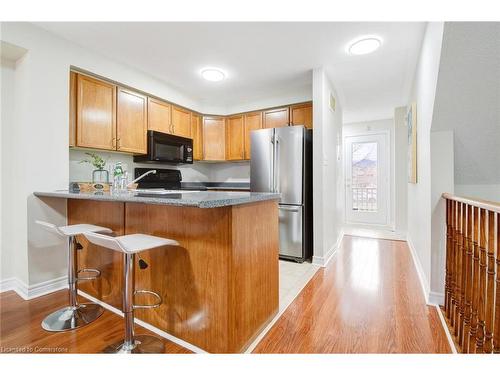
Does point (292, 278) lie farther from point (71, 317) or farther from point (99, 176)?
point (99, 176)

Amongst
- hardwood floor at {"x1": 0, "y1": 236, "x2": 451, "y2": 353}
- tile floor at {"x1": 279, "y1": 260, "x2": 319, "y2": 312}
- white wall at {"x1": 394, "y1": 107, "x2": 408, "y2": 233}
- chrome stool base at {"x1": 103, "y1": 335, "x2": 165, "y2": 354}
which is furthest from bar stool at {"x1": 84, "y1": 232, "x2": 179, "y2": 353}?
white wall at {"x1": 394, "y1": 107, "x2": 408, "y2": 233}

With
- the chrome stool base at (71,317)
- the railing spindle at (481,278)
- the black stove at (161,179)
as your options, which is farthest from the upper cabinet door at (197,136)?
the railing spindle at (481,278)

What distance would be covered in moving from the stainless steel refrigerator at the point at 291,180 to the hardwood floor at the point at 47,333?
202 cm

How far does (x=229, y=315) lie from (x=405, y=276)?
2238mm

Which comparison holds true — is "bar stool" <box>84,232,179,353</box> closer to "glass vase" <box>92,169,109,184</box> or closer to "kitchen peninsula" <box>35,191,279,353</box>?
"kitchen peninsula" <box>35,191,279,353</box>

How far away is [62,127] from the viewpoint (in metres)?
2.36

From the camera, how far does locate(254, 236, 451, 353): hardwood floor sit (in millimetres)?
1513

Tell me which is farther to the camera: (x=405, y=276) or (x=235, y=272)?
(x=405, y=276)

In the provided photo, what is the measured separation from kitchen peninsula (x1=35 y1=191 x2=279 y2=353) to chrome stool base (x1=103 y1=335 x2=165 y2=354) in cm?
10

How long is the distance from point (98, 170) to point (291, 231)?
241cm

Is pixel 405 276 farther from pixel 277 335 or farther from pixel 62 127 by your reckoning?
pixel 62 127

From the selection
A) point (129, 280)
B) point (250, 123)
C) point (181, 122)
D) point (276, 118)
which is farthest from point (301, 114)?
point (129, 280)

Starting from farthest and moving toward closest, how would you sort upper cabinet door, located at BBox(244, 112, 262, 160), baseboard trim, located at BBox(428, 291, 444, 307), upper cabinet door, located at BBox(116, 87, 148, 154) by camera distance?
upper cabinet door, located at BBox(244, 112, 262, 160)
upper cabinet door, located at BBox(116, 87, 148, 154)
baseboard trim, located at BBox(428, 291, 444, 307)
